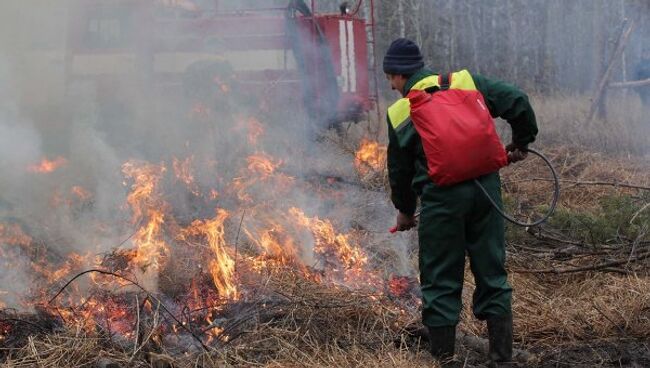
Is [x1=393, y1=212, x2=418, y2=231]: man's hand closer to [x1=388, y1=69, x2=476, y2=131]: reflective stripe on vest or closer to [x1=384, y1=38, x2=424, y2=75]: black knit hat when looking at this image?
[x1=388, y1=69, x2=476, y2=131]: reflective stripe on vest

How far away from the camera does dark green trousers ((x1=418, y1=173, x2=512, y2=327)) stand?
341 cm

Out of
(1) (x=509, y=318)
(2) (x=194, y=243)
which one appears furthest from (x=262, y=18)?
(1) (x=509, y=318)

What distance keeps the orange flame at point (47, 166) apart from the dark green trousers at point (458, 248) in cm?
480

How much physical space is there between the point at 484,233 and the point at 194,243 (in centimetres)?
252

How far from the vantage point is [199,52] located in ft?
27.3

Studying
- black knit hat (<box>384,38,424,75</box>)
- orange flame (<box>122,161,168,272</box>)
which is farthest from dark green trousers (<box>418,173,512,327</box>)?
orange flame (<box>122,161,168,272</box>)

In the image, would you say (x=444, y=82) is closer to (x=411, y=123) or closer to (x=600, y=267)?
(x=411, y=123)

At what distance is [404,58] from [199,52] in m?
5.26

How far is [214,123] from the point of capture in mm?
7219

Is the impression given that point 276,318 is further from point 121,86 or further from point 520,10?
point 520,10

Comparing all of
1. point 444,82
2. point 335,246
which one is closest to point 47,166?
point 335,246

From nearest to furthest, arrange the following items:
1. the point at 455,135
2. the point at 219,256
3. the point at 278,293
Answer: the point at 455,135 < the point at 278,293 < the point at 219,256

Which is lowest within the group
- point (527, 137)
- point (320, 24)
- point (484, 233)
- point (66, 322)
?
point (66, 322)

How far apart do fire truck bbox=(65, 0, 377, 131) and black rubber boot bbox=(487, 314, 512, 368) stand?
17.0 ft
